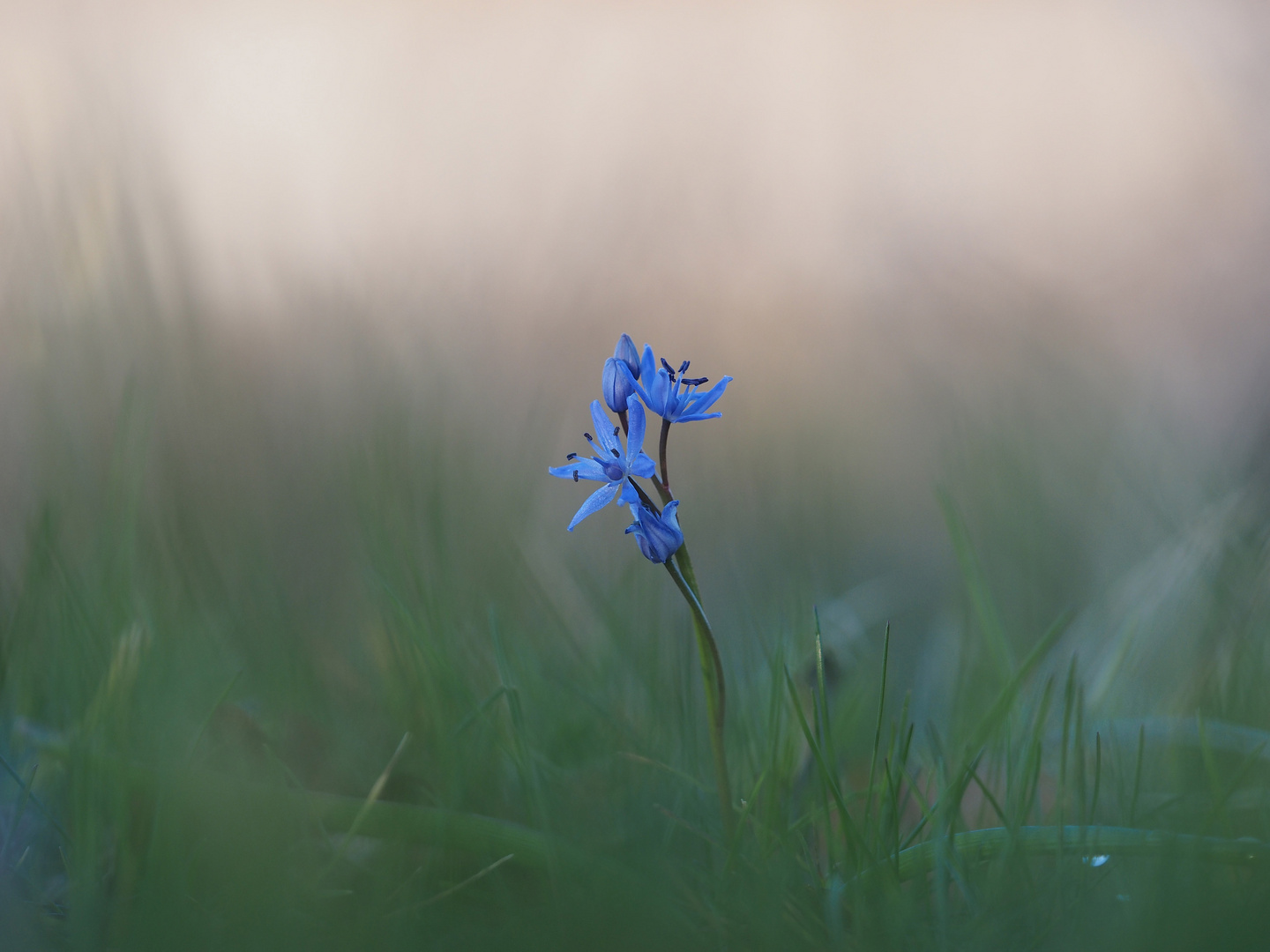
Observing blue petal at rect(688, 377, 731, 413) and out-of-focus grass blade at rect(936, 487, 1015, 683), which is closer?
blue petal at rect(688, 377, 731, 413)

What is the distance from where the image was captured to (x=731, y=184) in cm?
289

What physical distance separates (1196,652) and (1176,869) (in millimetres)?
688

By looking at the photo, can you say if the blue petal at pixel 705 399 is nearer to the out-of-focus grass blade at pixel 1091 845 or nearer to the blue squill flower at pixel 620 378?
the blue squill flower at pixel 620 378

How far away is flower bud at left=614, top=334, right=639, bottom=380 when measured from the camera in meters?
0.81

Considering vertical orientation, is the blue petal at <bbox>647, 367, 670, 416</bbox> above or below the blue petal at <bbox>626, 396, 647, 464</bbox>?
above

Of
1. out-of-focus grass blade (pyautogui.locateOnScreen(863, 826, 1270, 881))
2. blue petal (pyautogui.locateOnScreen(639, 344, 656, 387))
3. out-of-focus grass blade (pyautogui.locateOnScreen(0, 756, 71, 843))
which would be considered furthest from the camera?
blue petal (pyautogui.locateOnScreen(639, 344, 656, 387))

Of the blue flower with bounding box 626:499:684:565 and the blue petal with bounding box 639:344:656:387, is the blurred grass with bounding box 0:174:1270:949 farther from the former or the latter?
the blue petal with bounding box 639:344:656:387

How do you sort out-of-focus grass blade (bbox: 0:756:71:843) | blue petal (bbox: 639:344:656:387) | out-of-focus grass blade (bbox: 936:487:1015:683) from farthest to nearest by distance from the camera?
out-of-focus grass blade (bbox: 936:487:1015:683) → blue petal (bbox: 639:344:656:387) → out-of-focus grass blade (bbox: 0:756:71:843)

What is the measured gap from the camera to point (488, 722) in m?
0.84

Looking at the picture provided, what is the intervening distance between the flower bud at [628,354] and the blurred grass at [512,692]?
0.33m

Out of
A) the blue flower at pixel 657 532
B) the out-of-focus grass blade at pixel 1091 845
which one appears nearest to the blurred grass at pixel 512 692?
the out-of-focus grass blade at pixel 1091 845

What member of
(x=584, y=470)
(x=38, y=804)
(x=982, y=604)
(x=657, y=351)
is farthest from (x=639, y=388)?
(x=657, y=351)

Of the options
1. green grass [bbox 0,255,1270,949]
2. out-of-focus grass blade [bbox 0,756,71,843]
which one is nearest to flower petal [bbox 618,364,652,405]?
green grass [bbox 0,255,1270,949]

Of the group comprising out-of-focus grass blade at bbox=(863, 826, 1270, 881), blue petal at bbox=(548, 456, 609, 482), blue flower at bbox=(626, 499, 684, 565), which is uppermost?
blue petal at bbox=(548, 456, 609, 482)
